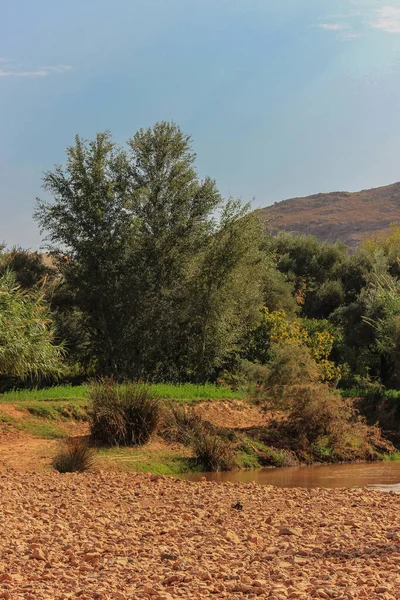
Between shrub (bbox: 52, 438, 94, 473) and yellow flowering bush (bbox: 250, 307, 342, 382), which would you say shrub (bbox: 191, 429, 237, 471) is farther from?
yellow flowering bush (bbox: 250, 307, 342, 382)

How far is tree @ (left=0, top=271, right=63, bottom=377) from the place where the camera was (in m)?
20.1

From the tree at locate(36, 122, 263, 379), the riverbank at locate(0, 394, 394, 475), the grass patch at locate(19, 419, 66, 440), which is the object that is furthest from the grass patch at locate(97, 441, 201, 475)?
the tree at locate(36, 122, 263, 379)

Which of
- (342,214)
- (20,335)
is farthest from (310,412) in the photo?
(342,214)

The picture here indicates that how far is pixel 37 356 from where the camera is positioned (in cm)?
2094

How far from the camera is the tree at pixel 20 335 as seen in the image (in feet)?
65.8

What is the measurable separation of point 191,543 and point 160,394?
52.0 ft

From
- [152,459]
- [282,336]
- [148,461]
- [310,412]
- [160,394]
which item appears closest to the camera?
[148,461]

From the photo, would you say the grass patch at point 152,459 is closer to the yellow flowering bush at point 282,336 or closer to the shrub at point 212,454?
the shrub at point 212,454

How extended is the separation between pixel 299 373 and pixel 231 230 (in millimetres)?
11134

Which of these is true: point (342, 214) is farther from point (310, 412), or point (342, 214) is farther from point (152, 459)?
point (152, 459)

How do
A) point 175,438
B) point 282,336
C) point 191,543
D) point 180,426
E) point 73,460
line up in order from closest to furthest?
point 191,543
point 73,460
point 175,438
point 180,426
point 282,336

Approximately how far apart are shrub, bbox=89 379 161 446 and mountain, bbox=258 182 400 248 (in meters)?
88.3

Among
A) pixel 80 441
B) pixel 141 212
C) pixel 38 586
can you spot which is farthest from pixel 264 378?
pixel 38 586

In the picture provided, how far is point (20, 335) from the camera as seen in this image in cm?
2039
